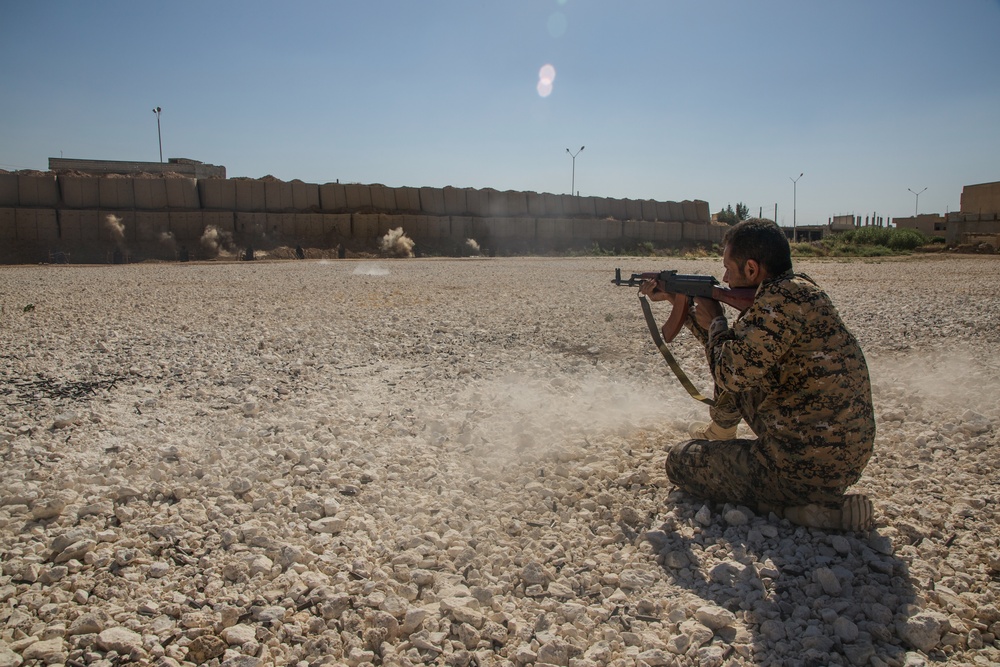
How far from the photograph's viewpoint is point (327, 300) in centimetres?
1009

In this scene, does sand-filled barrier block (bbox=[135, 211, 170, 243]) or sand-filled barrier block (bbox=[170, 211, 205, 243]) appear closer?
sand-filled barrier block (bbox=[135, 211, 170, 243])

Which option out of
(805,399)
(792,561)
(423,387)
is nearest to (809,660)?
(792,561)

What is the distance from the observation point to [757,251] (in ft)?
8.98

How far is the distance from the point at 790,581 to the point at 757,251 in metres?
1.32

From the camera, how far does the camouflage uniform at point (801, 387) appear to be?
2.55 meters

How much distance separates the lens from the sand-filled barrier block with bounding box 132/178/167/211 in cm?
2550

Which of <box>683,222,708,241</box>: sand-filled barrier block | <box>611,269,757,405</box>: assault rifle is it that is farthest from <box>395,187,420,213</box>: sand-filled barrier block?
<box>611,269,757,405</box>: assault rifle

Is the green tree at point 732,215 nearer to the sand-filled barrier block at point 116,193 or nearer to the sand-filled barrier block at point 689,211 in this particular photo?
the sand-filled barrier block at point 689,211

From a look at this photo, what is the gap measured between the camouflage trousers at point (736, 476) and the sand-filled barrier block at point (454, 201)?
29.7m

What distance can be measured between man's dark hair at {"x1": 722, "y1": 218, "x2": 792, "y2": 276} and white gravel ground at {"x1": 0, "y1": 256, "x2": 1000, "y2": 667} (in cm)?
111

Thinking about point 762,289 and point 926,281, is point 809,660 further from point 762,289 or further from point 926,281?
point 926,281

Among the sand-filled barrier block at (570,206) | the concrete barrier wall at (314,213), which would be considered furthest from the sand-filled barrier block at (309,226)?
the sand-filled barrier block at (570,206)

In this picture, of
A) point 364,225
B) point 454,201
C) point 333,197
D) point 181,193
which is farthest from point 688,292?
point 454,201

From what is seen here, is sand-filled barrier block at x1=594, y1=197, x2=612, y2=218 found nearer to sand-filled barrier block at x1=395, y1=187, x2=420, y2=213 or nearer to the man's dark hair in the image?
sand-filled barrier block at x1=395, y1=187, x2=420, y2=213
